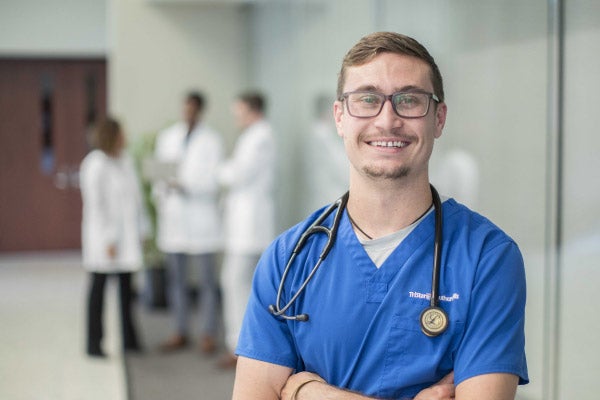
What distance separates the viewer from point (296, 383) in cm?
160

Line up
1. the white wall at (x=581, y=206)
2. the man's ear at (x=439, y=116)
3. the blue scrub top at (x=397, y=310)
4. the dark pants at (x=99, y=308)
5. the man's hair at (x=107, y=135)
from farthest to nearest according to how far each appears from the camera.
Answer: the dark pants at (x=99, y=308), the man's hair at (x=107, y=135), the white wall at (x=581, y=206), the man's ear at (x=439, y=116), the blue scrub top at (x=397, y=310)

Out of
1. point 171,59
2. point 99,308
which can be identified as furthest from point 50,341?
point 171,59

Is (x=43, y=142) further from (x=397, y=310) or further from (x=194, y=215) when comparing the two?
(x=397, y=310)

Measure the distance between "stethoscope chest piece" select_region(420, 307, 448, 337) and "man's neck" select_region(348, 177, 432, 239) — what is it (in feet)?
0.60

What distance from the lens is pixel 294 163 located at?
17.1ft

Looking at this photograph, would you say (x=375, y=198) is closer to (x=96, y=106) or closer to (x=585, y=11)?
(x=585, y=11)

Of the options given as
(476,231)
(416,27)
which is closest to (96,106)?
(416,27)

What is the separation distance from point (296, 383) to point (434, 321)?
30 cm

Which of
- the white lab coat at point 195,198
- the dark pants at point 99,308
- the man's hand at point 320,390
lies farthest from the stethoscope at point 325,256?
the dark pants at point 99,308

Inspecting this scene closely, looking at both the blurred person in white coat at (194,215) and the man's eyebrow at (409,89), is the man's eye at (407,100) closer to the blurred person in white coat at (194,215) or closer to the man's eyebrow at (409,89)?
the man's eyebrow at (409,89)

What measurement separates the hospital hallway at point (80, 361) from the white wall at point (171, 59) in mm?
1586

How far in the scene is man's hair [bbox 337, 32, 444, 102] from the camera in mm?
1518

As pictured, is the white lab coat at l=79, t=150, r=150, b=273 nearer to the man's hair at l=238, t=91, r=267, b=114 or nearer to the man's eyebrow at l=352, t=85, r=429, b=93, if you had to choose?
the man's hair at l=238, t=91, r=267, b=114

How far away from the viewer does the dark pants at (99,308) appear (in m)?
5.08
